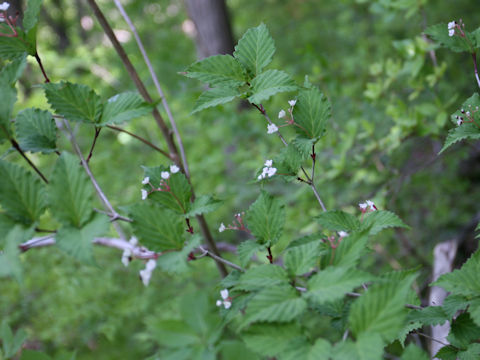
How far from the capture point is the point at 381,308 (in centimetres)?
47

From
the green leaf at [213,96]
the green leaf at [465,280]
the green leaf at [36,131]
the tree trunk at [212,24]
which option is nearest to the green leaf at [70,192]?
the green leaf at [36,131]

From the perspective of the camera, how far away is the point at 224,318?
0.58 m

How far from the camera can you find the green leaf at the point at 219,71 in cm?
66

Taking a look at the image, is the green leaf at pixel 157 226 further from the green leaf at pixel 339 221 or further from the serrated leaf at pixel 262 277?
the green leaf at pixel 339 221

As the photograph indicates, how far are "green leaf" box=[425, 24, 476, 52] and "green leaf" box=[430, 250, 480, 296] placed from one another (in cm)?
43

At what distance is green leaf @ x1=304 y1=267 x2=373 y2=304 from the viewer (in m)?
0.47

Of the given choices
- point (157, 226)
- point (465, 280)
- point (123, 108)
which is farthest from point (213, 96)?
Result: point (465, 280)

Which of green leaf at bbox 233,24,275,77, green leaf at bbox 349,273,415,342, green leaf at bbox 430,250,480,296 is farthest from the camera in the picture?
green leaf at bbox 233,24,275,77

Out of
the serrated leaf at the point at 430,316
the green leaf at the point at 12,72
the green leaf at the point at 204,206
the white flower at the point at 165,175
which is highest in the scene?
the green leaf at the point at 12,72

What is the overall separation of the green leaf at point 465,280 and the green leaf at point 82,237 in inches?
Result: 20.1

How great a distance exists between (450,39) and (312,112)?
369 mm

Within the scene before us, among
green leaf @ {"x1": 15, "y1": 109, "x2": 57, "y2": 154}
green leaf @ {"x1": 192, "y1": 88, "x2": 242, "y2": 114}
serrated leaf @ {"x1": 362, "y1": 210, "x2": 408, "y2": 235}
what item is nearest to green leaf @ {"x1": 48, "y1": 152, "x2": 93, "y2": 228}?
green leaf @ {"x1": 15, "y1": 109, "x2": 57, "y2": 154}

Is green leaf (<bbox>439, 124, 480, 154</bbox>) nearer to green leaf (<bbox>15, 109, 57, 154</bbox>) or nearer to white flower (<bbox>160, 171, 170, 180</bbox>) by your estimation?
white flower (<bbox>160, 171, 170, 180</bbox>)

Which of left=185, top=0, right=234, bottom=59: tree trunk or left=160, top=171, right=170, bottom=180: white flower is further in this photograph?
left=185, top=0, right=234, bottom=59: tree trunk
